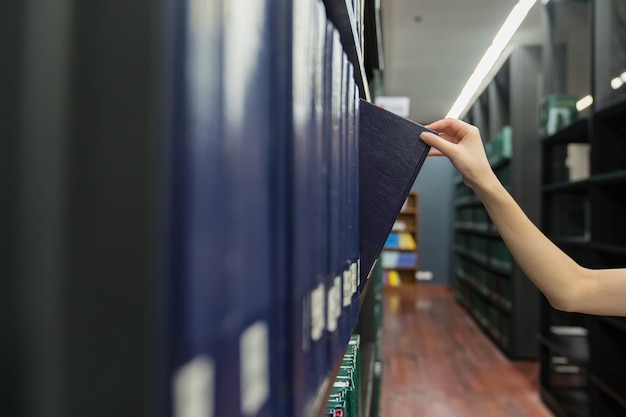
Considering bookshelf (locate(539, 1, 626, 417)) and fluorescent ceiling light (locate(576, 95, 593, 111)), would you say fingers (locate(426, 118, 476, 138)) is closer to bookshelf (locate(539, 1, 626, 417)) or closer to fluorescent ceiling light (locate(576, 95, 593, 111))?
bookshelf (locate(539, 1, 626, 417))

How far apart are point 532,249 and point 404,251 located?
369 inches

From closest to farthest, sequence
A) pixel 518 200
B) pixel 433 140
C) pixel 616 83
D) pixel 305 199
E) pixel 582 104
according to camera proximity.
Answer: pixel 305 199
pixel 433 140
pixel 616 83
pixel 582 104
pixel 518 200

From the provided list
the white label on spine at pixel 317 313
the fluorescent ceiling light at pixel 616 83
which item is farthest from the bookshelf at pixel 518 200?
the white label on spine at pixel 317 313

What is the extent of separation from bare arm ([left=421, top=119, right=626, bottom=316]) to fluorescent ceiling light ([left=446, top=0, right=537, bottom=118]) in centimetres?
173

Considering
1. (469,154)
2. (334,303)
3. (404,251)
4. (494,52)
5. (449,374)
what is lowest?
(449,374)

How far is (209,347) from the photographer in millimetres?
250

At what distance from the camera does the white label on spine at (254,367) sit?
0.30m

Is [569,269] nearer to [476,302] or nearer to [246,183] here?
[246,183]

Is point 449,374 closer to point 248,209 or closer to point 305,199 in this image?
point 305,199

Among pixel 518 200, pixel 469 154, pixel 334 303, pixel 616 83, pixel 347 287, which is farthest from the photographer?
pixel 518 200

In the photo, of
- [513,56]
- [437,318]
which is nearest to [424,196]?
[437,318]

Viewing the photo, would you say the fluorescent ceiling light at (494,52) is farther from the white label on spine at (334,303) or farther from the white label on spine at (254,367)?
the white label on spine at (254,367)

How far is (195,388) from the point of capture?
239 millimetres

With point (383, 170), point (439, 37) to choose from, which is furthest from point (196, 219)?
point (439, 37)
